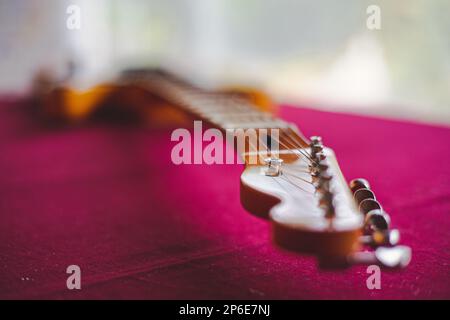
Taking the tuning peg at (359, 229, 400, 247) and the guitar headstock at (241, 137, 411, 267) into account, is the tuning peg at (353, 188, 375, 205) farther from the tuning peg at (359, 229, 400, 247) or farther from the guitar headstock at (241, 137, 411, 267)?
the tuning peg at (359, 229, 400, 247)

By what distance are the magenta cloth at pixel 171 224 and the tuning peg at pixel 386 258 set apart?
19 cm

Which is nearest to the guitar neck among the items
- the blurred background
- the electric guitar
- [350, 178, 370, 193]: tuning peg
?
the electric guitar

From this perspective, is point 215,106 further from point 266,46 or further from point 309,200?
point 266,46

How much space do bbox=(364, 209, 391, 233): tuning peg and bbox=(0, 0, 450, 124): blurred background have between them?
2.60 meters

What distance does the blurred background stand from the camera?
3549 mm

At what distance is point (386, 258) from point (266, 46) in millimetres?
4106

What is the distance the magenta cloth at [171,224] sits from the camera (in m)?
0.98

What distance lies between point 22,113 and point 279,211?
10.2 ft

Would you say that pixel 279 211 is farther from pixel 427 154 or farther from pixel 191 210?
pixel 427 154

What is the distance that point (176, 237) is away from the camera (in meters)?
1.27

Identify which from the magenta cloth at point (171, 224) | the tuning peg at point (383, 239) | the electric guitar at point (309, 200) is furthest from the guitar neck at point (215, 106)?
the tuning peg at point (383, 239)

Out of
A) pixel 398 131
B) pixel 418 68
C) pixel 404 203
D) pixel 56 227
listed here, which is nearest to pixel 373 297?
pixel 404 203
